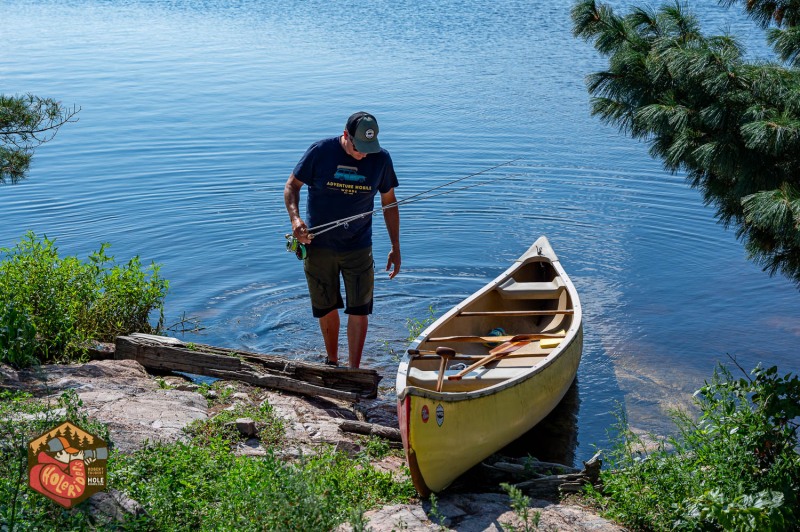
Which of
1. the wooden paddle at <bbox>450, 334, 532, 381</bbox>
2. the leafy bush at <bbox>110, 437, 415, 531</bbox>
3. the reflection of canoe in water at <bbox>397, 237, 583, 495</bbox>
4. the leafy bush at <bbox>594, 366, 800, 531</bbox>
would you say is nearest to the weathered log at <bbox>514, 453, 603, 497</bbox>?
the leafy bush at <bbox>594, 366, 800, 531</bbox>

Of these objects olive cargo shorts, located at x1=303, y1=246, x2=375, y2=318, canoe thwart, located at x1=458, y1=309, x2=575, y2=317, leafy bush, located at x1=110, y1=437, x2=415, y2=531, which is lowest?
leafy bush, located at x1=110, y1=437, x2=415, y2=531

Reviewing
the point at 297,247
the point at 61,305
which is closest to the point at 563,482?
the point at 297,247

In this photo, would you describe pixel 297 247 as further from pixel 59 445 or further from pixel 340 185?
pixel 59 445

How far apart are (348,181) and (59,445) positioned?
14.5 ft

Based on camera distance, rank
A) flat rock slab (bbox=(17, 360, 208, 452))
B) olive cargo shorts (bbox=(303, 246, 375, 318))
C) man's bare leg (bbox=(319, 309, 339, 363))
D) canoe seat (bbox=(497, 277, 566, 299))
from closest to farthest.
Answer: flat rock slab (bbox=(17, 360, 208, 452)), olive cargo shorts (bbox=(303, 246, 375, 318)), man's bare leg (bbox=(319, 309, 339, 363)), canoe seat (bbox=(497, 277, 566, 299))

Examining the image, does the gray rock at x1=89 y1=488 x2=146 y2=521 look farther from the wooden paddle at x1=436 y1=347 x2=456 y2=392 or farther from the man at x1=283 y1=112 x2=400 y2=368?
the man at x1=283 y1=112 x2=400 y2=368

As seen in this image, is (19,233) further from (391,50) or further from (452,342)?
(391,50)

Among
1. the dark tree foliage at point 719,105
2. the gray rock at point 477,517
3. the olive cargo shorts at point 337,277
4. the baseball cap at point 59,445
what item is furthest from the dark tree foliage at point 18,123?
the dark tree foliage at point 719,105

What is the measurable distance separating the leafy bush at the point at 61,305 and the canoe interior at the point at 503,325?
3.04 metres

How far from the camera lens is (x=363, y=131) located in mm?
7355

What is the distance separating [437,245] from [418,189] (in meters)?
1.86

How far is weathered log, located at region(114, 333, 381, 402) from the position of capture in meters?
7.75

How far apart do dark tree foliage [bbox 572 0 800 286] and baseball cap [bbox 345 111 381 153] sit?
72.3 inches

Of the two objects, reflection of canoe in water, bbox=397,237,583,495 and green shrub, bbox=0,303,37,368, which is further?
green shrub, bbox=0,303,37,368
